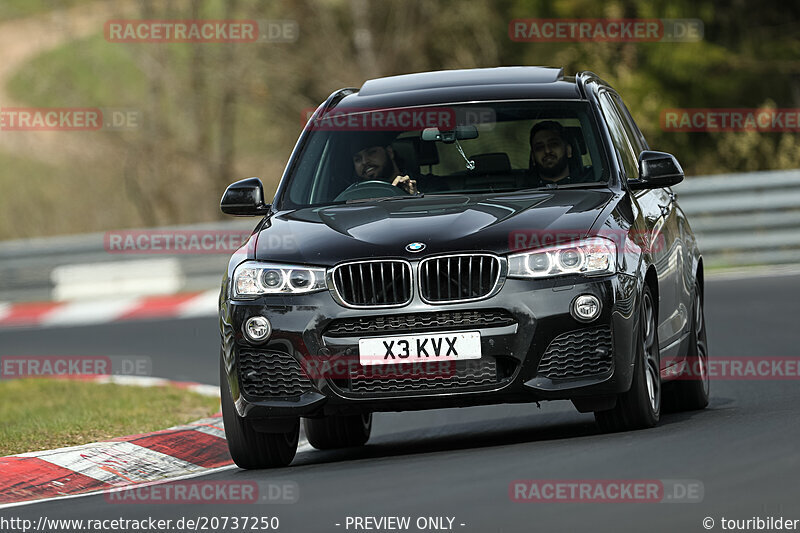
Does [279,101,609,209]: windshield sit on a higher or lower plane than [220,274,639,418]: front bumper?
higher

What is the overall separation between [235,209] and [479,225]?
1842 millimetres

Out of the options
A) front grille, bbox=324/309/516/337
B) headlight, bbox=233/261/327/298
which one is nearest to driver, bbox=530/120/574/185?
front grille, bbox=324/309/516/337

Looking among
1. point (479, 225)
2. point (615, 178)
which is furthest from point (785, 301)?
point (479, 225)

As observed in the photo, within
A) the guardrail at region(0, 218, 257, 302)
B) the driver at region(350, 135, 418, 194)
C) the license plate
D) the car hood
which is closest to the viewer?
the license plate

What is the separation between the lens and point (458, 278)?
7805mm

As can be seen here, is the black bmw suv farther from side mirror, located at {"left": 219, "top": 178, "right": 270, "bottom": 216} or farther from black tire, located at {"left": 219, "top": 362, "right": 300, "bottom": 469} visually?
side mirror, located at {"left": 219, "top": 178, "right": 270, "bottom": 216}

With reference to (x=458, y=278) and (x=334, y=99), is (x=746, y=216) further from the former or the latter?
(x=458, y=278)

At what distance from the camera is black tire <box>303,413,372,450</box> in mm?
9703

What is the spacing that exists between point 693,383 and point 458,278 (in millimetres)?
2535

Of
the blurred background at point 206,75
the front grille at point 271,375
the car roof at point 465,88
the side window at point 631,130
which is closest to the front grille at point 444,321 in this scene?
the front grille at point 271,375

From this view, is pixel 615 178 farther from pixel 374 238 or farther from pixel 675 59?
pixel 675 59

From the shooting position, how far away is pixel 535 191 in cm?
870

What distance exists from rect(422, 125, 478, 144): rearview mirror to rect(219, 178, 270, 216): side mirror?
93 cm

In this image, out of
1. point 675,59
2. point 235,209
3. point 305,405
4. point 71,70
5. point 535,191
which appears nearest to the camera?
point 305,405
